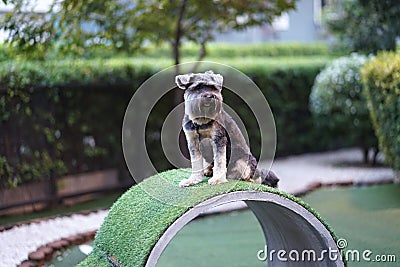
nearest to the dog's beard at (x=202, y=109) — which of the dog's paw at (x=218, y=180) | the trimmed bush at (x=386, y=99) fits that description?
the dog's paw at (x=218, y=180)

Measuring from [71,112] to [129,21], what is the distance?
60.5 inches

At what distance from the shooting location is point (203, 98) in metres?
4.10

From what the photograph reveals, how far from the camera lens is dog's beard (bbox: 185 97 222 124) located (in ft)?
13.5

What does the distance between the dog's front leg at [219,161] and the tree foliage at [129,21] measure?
4.24 meters

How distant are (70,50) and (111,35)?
620mm

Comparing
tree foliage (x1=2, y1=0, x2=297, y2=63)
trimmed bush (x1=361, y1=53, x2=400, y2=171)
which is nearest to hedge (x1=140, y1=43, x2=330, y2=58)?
tree foliage (x1=2, y1=0, x2=297, y2=63)

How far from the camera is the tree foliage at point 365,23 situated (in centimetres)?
984

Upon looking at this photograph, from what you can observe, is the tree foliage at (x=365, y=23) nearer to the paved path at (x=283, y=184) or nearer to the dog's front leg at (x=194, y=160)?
the paved path at (x=283, y=184)

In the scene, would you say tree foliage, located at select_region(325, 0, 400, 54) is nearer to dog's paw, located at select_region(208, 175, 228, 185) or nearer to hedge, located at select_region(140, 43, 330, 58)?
hedge, located at select_region(140, 43, 330, 58)

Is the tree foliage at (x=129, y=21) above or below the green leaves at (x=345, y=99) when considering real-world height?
above

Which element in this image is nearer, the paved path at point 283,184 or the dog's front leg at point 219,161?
the dog's front leg at point 219,161

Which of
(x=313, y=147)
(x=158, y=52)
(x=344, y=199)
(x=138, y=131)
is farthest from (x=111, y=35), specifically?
(x=158, y=52)

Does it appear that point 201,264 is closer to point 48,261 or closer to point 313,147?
point 48,261

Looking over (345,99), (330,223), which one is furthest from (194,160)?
(345,99)
